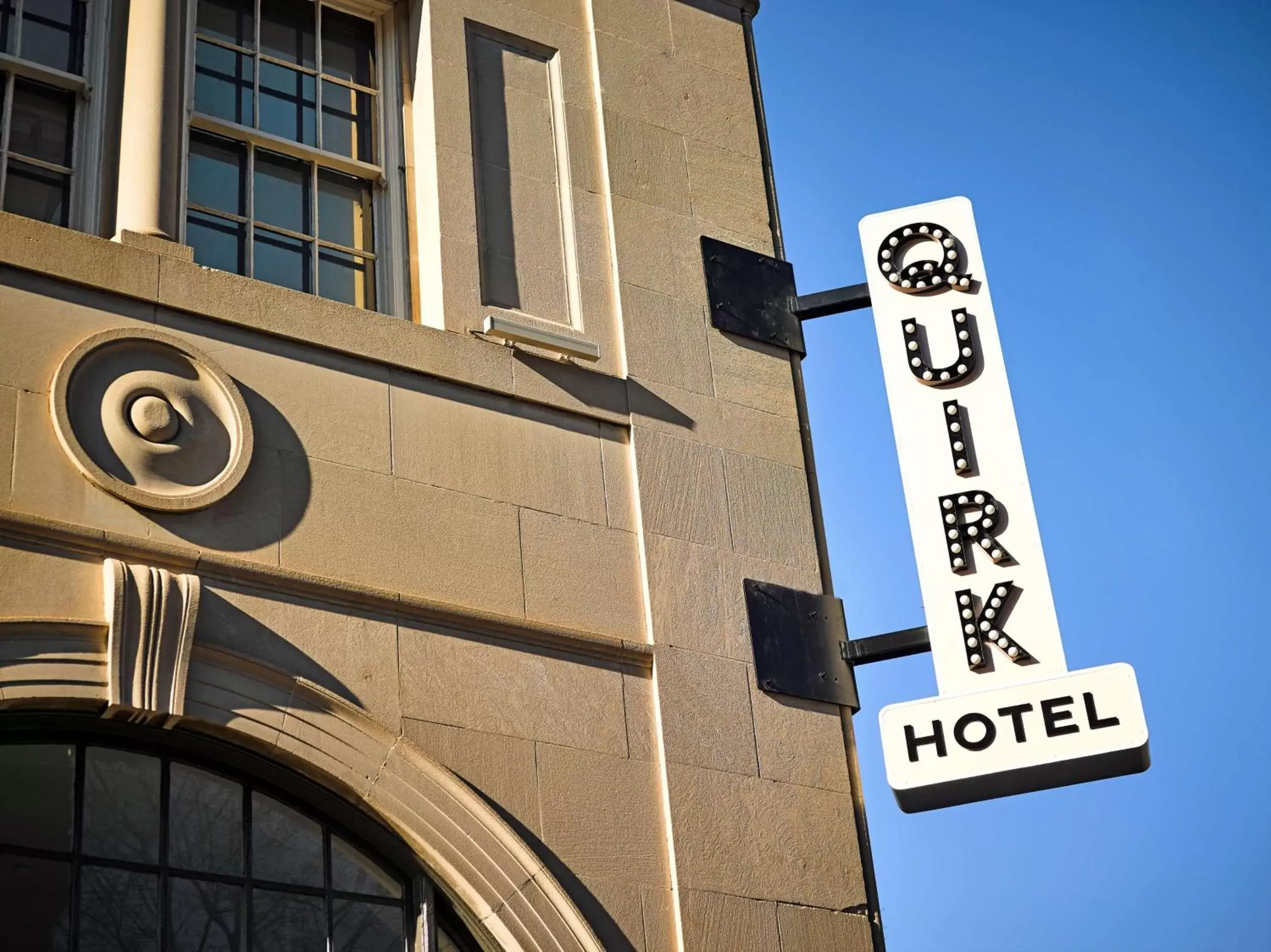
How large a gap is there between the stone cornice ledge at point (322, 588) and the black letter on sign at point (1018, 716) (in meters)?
1.87

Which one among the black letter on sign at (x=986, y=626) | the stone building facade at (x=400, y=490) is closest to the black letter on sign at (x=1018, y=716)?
the black letter on sign at (x=986, y=626)

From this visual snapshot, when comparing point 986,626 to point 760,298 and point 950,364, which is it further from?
point 760,298

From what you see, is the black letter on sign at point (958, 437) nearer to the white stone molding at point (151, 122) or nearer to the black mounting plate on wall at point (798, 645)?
the black mounting plate on wall at point (798, 645)

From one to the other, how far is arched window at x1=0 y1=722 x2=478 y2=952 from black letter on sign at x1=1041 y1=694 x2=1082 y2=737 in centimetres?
313

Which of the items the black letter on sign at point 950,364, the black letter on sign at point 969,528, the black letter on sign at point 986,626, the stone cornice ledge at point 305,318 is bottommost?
the black letter on sign at point 986,626

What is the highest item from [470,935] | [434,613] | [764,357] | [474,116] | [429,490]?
[474,116]

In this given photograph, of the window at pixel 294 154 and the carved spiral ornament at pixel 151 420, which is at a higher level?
the window at pixel 294 154

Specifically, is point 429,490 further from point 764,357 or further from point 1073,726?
point 1073,726

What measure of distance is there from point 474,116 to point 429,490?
8.82 feet

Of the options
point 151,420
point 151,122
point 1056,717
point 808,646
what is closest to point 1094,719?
point 1056,717

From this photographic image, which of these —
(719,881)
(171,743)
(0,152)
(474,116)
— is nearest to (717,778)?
(719,881)

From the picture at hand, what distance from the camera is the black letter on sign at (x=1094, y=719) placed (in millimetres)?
9219

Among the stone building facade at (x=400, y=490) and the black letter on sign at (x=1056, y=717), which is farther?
the black letter on sign at (x=1056, y=717)

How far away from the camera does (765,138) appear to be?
40.3ft
